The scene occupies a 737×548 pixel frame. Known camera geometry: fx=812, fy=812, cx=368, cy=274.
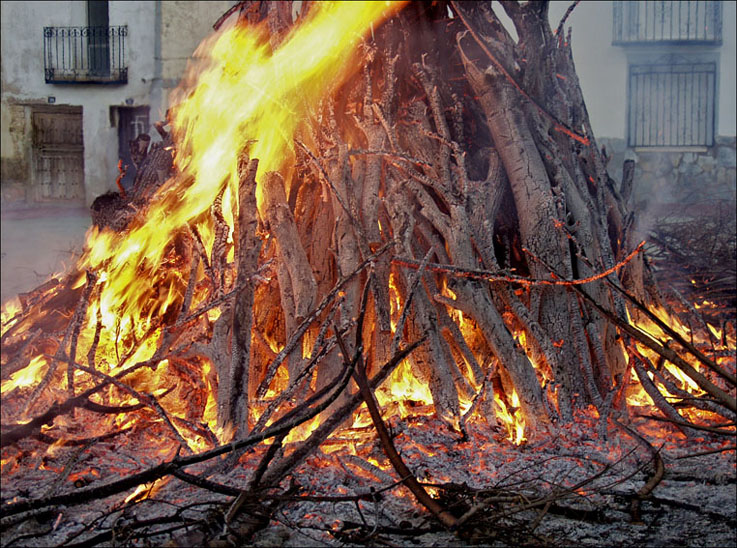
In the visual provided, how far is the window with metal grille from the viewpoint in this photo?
53.5ft

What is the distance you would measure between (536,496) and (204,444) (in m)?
1.38

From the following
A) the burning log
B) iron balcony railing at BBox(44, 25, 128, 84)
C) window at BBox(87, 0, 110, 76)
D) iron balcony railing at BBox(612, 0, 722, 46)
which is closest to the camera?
the burning log

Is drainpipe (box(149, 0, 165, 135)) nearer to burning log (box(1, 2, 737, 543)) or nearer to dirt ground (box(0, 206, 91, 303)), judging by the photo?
dirt ground (box(0, 206, 91, 303))

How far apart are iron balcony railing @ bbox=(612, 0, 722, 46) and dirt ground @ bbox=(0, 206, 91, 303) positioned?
10885 mm

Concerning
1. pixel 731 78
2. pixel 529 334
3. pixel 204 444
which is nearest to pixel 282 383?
pixel 204 444

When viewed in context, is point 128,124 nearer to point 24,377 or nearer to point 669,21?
point 669,21

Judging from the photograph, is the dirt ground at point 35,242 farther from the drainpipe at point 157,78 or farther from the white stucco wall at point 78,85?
the drainpipe at point 157,78

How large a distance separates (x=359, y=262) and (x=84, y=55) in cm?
1678

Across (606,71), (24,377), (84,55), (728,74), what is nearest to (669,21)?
(728,74)

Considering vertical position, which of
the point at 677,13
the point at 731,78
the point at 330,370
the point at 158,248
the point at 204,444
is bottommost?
the point at 204,444

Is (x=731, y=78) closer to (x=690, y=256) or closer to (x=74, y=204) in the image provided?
(x=690, y=256)

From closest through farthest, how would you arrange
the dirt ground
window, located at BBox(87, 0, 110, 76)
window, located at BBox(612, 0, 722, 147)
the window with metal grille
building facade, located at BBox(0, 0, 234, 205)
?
the dirt ground
window, located at BBox(612, 0, 722, 147)
the window with metal grille
building facade, located at BBox(0, 0, 234, 205)
window, located at BBox(87, 0, 110, 76)

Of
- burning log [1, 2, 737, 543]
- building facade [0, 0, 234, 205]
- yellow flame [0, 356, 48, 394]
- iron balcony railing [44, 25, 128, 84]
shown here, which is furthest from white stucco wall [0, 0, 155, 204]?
yellow flame [0, 356, 48, 394]

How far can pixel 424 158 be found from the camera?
4.26 m
